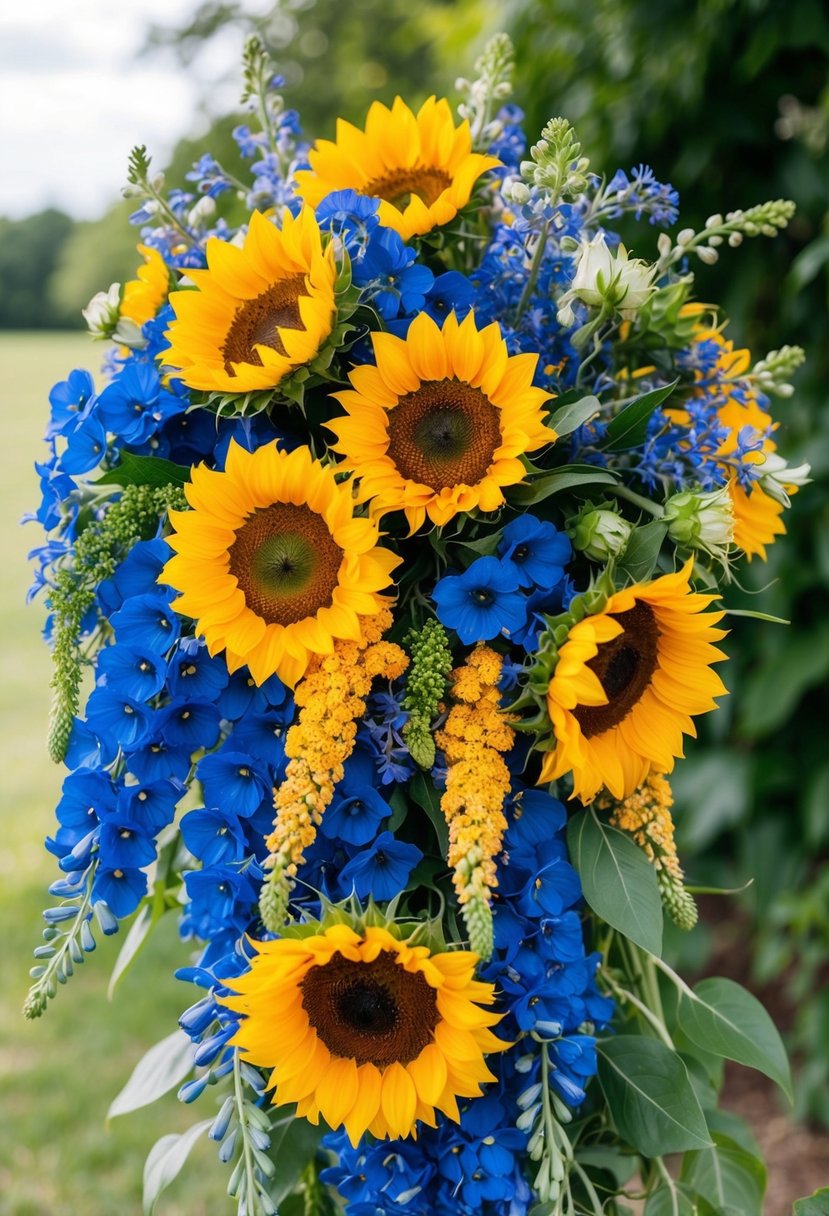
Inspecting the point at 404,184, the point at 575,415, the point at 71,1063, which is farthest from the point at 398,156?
the point at 71,1063

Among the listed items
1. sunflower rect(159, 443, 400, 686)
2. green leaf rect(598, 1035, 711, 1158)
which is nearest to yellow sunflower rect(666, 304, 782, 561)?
sunflower rect(159, 443, 400, 686)

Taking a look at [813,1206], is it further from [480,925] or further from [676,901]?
[480,925]

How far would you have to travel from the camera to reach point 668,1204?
1.02 m

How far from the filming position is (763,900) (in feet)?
8.24

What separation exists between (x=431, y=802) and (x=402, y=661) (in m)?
0.11

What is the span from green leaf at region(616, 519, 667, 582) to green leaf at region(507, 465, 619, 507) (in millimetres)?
54

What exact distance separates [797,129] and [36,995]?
85.0 inches

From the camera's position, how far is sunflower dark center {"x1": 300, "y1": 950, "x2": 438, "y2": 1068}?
0.81m

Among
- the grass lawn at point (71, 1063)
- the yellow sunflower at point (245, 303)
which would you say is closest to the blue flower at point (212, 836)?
the yellow sunflower at point (245, 303)

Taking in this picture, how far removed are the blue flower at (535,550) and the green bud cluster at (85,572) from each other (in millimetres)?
271

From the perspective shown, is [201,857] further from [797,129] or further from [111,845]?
[797,129]

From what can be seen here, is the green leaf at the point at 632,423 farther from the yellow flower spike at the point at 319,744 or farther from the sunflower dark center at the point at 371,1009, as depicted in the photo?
the sunflower dark center at the point at 371,1009

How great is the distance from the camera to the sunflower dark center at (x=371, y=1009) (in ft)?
2.67

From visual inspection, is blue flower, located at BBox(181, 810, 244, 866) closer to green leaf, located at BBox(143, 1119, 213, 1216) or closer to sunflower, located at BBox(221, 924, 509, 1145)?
sunflower, located at BBox(221, 924, 509, 1145)
